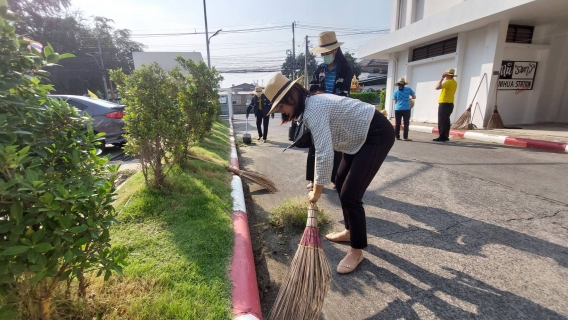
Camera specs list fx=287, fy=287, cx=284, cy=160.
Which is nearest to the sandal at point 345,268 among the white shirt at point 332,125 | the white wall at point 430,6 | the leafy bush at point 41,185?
the white shirt at point 332,125

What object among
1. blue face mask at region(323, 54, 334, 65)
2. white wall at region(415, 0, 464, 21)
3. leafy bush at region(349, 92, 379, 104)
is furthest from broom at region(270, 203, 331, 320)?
leafy bush at region(349, 92, 379, 104)

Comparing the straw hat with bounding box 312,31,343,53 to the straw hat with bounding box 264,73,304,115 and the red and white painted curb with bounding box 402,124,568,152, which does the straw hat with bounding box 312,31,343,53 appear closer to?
the straw hat with bounding box 264,73,304,115

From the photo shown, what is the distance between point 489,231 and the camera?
2635 mm

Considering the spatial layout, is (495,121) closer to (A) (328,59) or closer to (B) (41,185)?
(A) (328,59)

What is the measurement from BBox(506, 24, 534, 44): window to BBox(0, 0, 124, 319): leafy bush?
11.3m

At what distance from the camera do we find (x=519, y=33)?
8.83 meters

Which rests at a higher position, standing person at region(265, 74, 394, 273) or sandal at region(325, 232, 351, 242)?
standing person at region(265, 74, 394, 273)

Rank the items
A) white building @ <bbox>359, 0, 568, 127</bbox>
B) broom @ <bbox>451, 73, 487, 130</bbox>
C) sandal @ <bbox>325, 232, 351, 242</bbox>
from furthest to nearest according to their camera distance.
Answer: broom @ <bbox>451, 73, 487, 130</bbox>, white building @ <bbox>359, 0, 568, 127</bbox>, sandal @ <bbox>325, 232, 351, 242</bbox>

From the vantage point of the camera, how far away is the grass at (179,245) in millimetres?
1560

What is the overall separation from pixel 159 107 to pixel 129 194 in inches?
38.1

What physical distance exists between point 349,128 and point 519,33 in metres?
10.3

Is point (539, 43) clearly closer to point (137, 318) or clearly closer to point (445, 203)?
point (445, 203)

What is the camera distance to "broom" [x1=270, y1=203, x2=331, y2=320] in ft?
5.53

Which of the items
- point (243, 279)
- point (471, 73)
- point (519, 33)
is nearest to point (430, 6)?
point (519, 33)
